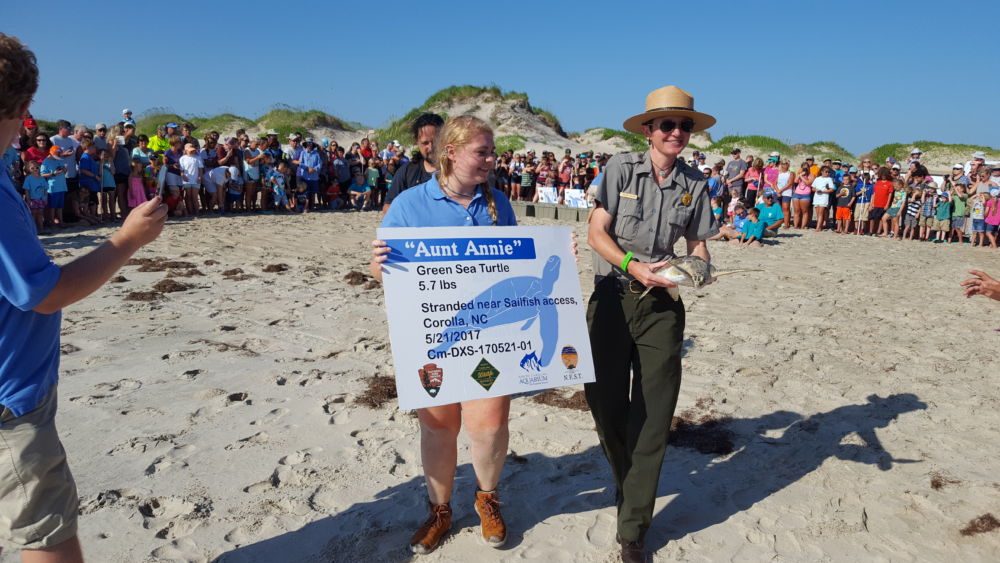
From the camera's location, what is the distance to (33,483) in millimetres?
1852

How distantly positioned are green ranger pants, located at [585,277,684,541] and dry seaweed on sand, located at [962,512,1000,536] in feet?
5.43

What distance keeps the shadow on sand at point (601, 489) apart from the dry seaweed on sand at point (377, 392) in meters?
1.01

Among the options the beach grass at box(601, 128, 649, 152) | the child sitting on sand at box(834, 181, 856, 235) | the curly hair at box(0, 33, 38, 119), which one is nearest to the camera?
the curly hair at box(0, 33, 38, 119)

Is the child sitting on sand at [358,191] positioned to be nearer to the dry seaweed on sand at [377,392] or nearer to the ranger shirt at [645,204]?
the dry seaweed on sand at [377,392]

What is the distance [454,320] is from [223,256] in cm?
831

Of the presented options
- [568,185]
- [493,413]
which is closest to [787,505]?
[493,413]

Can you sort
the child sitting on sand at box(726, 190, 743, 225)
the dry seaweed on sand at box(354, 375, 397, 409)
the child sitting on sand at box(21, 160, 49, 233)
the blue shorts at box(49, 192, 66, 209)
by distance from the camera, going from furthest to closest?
the child sitting on sand at box(726, 190, 743, 225), the blue shorts at box(49, 192, 66, 209), the child sitting on sand at box(21, 160, 49, 233), the dry seaweed on sand at box(354, 375, 397, 409)

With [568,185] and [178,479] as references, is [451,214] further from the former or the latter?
[568,185]


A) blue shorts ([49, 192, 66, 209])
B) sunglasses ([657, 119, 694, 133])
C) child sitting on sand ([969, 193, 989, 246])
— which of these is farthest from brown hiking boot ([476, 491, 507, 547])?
child sitting on sand ([969, 193, 989, 246])

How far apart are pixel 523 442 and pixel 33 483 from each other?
2.72 meters

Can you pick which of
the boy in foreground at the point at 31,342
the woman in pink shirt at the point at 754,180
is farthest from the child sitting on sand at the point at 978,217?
the boy in foreground at the point at 31,342

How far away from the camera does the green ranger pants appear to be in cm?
288

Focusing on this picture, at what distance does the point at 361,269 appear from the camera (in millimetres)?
9375

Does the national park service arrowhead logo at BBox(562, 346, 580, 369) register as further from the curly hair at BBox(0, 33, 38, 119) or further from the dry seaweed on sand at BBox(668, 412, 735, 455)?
the curly hair at BBox(0, 33, 38, 119)
